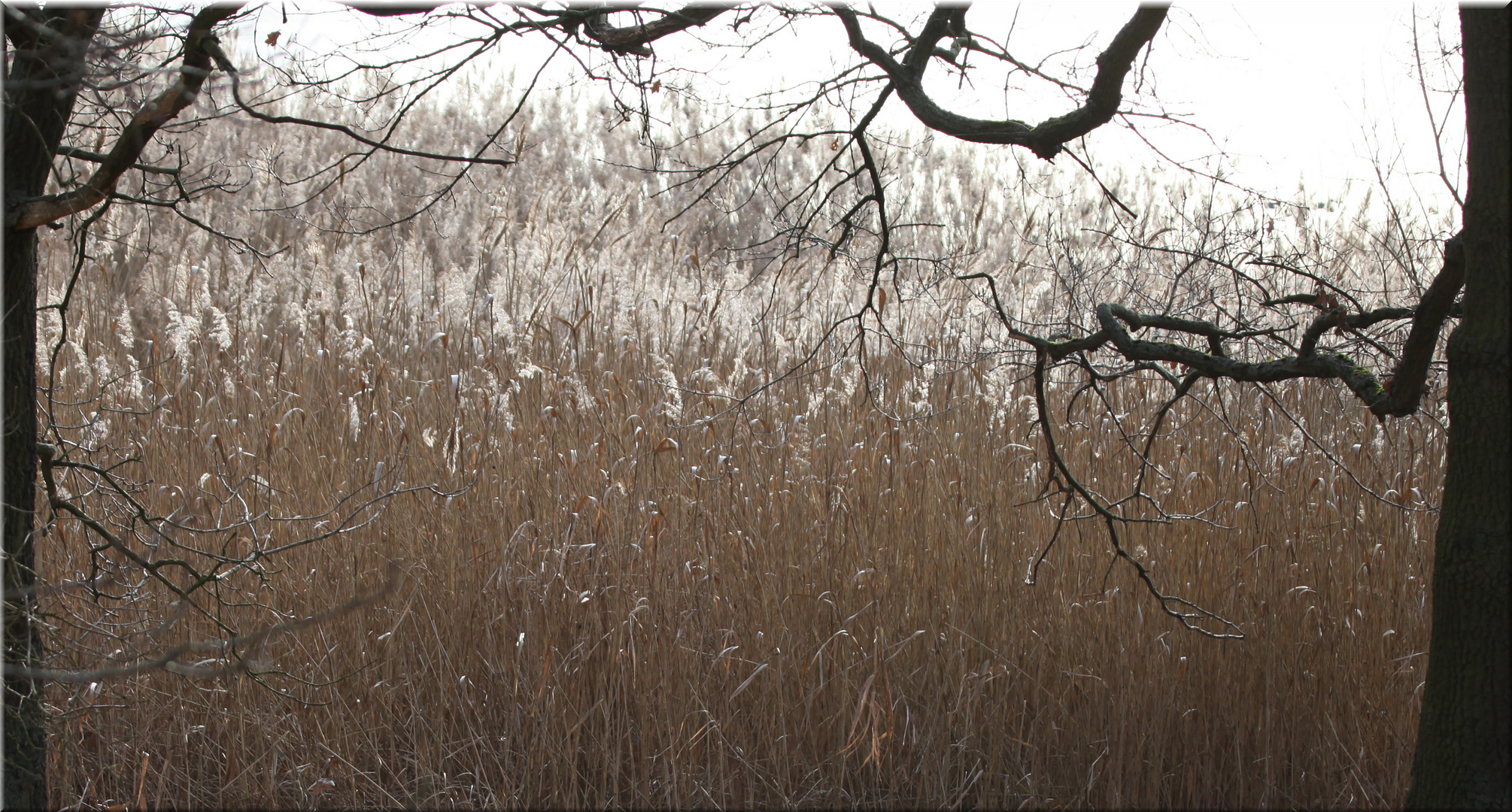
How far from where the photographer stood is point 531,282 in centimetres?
492

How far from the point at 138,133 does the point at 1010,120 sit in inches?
56.4

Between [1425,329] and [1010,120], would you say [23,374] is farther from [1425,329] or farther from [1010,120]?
[1425,329]

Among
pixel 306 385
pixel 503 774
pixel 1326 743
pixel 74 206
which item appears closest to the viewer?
pixel 74 206

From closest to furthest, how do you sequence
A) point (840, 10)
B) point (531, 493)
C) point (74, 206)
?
point (74, 206), point (840, 10), point (531, 493)

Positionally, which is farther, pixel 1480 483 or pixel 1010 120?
pixel 1010 120

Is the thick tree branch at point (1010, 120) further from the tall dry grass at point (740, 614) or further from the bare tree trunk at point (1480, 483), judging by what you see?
the tall dry grass at point (740, 614)

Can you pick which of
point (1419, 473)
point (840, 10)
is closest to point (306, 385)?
point (840, 10)

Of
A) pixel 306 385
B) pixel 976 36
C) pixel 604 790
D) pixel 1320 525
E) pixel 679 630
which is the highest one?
pixel 976 36

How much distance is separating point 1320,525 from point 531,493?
2249mm

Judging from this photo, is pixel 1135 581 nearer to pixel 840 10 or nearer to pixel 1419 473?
pixel 1419 473

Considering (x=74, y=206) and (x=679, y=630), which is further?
(x=679, y=630)

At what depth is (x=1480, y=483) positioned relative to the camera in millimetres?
1356

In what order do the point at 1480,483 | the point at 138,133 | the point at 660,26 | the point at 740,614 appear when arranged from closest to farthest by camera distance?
the point at 1480,483 < the point at 138,133 < the point at 660,26 < the point at 740,614

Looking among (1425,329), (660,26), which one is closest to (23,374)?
(660,26)
